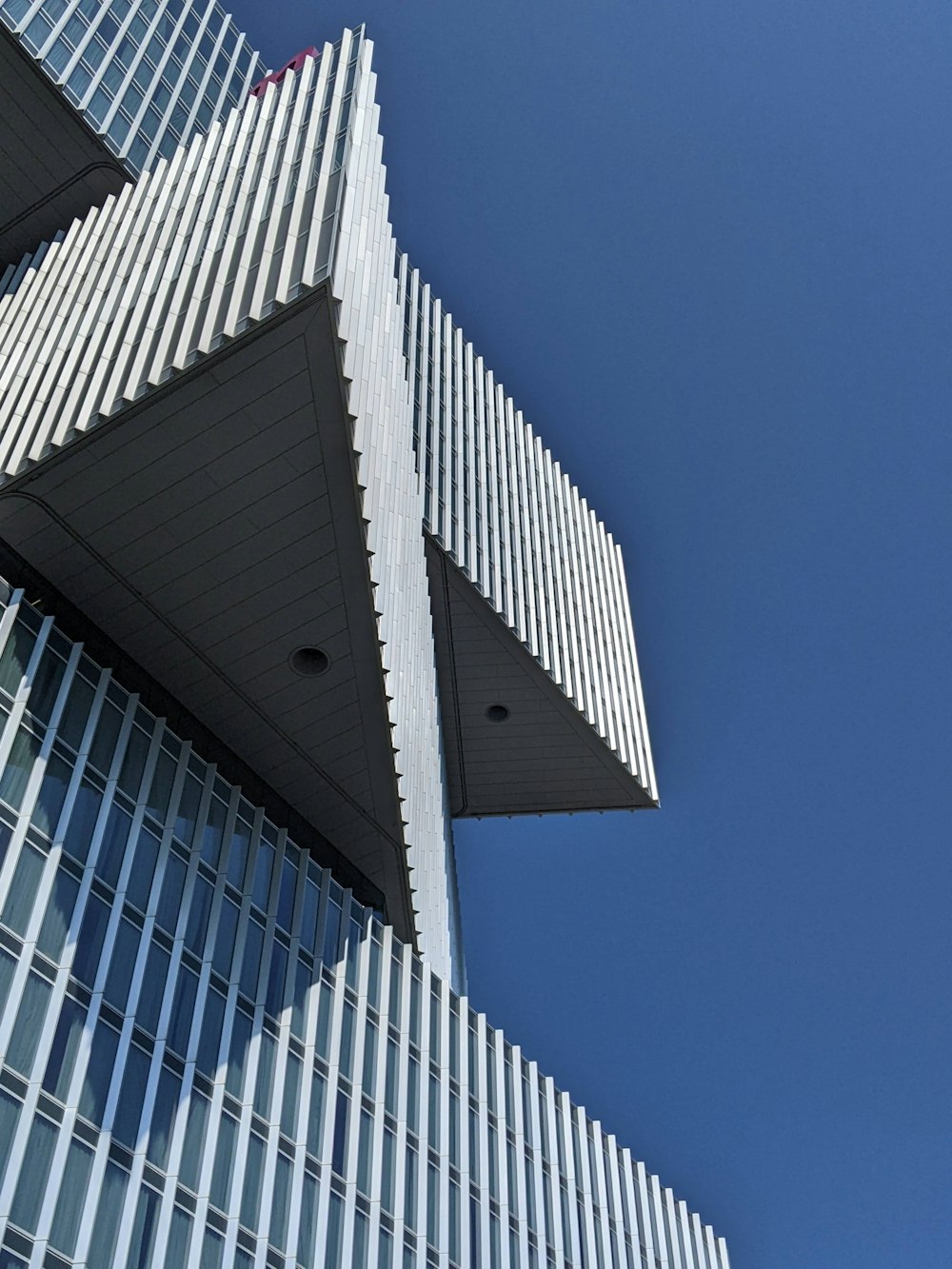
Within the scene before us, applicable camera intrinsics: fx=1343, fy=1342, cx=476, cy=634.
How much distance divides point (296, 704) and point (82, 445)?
9507mm

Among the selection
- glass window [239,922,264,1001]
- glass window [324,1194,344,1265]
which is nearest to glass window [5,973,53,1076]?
glass window [239,922,264,1001]

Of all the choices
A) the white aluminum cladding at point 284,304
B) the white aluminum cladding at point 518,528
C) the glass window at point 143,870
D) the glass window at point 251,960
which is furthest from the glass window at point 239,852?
the white aluminum cladding at point 518,528

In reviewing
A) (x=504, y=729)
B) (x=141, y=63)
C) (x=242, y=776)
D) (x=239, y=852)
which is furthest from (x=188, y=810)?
(x=141, y=63)

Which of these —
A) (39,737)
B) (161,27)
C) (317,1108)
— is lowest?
(317,1108)

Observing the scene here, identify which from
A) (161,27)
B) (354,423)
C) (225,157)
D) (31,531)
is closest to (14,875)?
(31,531)

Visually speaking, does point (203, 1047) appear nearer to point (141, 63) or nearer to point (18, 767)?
point (18, 767)

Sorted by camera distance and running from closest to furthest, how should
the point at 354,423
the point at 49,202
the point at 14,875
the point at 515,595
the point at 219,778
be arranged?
the point at 14,875 < the point at 354,423 < the point at 219,778 < the point at 49,202 < the point at 515,595

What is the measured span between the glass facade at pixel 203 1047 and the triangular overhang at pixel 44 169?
25866mm

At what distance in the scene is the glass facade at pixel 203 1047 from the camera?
26.1 m

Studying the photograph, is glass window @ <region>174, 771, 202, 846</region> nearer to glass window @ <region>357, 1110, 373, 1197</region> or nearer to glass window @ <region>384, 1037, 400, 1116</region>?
glass window @ <region>357, 1110, 373, 1197</region>

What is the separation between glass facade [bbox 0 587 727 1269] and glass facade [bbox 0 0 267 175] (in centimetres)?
2802

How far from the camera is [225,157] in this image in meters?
38.3

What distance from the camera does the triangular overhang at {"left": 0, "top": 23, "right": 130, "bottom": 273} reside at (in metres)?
49.9

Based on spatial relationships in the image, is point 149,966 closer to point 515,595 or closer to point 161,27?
point 515,595
